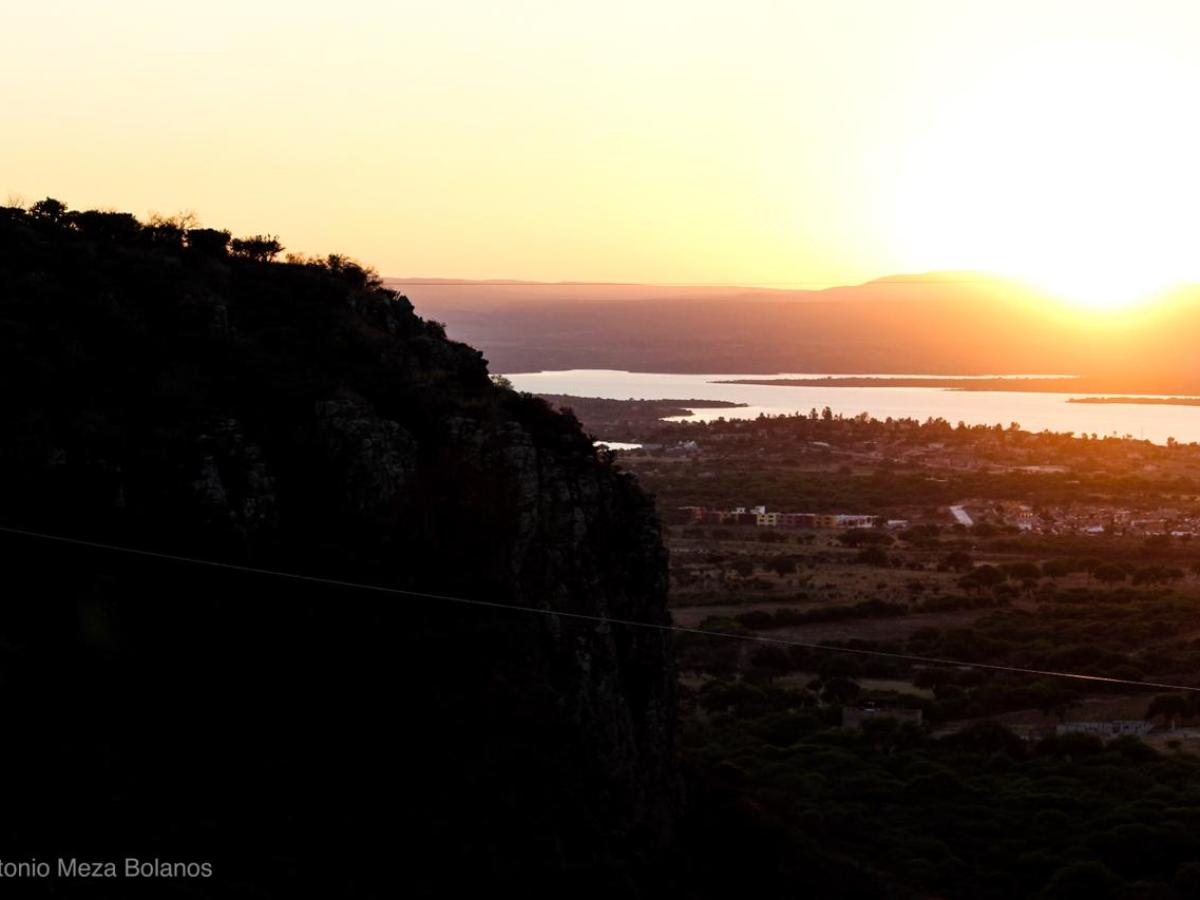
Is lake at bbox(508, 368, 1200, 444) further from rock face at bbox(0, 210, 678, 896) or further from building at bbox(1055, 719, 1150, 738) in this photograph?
rock face at bbox(0, 210, 678, 896)

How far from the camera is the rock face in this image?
13766mm

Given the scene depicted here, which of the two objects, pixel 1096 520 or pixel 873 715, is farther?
pixel 1096 520

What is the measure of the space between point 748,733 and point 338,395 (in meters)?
14.3

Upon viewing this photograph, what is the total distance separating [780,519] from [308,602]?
5770 cm

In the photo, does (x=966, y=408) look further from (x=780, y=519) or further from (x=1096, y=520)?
(x=780, y=519)

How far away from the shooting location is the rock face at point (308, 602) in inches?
542

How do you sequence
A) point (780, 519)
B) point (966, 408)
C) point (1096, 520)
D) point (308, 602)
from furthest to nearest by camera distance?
point (966, 408) → point (1096, 520) → point (780, 519) → point (308, 602)

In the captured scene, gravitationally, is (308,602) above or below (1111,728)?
above

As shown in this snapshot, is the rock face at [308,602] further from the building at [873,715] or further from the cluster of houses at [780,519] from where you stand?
the cluster of houses at [780,519]

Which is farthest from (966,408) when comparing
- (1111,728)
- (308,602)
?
(308,602)

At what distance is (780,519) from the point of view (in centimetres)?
7250

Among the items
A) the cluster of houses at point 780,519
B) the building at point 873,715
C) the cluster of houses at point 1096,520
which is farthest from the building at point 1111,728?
the cluster of houses at point 780,519

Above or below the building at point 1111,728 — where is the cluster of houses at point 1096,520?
above

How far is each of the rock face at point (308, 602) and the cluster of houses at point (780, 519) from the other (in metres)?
51.1
